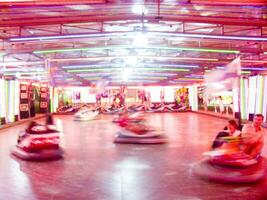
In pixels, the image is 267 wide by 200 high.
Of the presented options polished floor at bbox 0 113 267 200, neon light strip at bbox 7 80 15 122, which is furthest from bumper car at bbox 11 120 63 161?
neon light strip at bbox 7 80 15 122

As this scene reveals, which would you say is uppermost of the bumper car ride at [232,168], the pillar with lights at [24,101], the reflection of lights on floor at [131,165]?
the pillar with lights at [24,101]

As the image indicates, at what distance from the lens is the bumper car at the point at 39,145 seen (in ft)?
19.9

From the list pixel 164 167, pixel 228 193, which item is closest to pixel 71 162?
pixel 164 167

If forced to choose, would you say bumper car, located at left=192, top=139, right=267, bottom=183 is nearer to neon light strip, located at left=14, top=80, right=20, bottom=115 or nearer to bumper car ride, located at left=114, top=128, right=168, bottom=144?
bumper car ride, located at left=114, top=128, right=168, bottom=144

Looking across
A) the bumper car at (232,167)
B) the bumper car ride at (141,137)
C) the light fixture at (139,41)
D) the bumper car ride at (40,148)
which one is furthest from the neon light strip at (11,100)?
the bumper car at (232,167)

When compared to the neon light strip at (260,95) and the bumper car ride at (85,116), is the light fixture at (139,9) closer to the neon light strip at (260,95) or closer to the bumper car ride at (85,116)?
the neon light strip at (260,95)

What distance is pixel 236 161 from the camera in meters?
4.80

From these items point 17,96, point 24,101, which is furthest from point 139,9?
point 24,101

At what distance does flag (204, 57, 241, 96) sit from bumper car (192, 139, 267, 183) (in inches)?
35.1

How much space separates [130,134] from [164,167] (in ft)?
10.4

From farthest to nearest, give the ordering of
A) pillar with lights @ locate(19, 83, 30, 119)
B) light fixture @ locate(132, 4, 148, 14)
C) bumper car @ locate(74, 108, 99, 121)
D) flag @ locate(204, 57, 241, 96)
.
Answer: bumper car @ locate(74, 108, 99, 121)
pillar with lights @ locate(19, 83, 30, 119)
light fixture @ locate(132, 4, 148, 14)
flag @ locate(204, 57, 241, 96)

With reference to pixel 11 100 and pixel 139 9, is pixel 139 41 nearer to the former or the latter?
pixel 139 9

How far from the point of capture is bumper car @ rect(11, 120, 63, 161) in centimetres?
608

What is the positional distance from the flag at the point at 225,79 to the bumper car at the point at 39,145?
2.99 m
